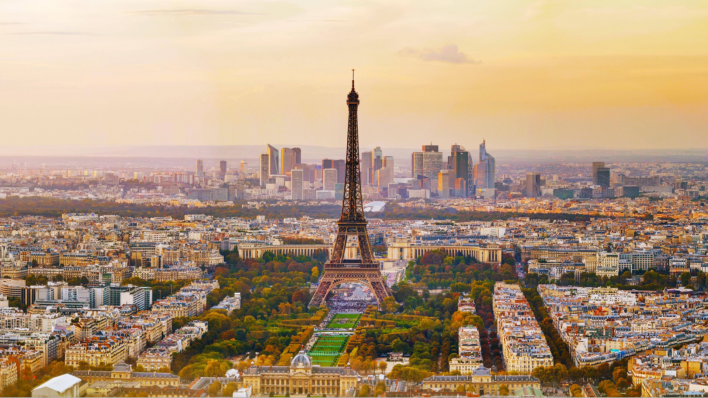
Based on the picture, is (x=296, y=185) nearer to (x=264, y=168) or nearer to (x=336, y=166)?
(x=264, y=168)

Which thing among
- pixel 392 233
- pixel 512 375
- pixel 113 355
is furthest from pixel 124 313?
pixel 392 233

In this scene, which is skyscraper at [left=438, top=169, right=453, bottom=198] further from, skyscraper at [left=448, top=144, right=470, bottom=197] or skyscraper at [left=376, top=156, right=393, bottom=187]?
skyscraper at [left=376, top=156, right=393, bottom=187]

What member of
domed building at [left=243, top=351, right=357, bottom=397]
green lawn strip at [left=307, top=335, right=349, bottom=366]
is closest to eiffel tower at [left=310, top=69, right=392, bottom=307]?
green lawn strip at [left=307, top=335, right=349, bottom=366]

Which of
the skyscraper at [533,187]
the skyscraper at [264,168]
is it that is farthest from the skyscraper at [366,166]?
the skyscraper at [533,187]

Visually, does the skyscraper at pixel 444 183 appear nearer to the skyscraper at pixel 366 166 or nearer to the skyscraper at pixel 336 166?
the skyscraper at pixel 366 166

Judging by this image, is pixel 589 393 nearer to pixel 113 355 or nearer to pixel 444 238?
pixel 113 355

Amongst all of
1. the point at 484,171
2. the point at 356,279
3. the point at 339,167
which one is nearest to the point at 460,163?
the point at 484,171
